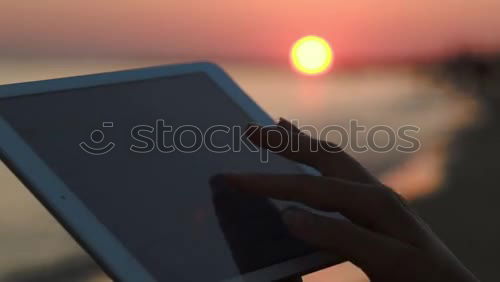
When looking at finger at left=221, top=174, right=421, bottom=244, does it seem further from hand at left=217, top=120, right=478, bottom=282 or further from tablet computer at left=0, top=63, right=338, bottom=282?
tablet computer at left=0, top=63, right=338, bottom=282

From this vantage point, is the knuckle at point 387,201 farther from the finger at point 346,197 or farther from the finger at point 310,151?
the finger at point 310,151

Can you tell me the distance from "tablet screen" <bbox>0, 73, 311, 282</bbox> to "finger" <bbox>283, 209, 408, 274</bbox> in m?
0.16

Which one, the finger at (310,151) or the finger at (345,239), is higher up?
the finger at (310,151)

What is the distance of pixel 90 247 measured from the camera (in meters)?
1.37

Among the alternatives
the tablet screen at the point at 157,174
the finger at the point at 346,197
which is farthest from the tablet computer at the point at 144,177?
the finger at the point at 346,197

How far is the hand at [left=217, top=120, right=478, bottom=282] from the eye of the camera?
1.38 m

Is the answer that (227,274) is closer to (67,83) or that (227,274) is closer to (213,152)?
(213,152)

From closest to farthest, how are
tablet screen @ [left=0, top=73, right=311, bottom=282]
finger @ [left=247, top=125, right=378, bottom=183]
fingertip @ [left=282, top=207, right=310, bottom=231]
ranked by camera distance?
fingertip @ [left=282, top=207, right=310, bottom=231] < tablet screen @ [left=0, top=73, right=311, bottom=282] < finger @ [left=247, top=125, right=378, bottom=183]

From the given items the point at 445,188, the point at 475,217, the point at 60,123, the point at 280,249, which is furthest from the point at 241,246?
the point at 445,188

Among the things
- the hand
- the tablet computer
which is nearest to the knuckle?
the hand

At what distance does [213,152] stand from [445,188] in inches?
521

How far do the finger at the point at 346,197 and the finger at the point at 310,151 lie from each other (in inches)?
4.6

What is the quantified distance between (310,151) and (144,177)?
307mm

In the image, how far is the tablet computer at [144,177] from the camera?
143 centimetres
